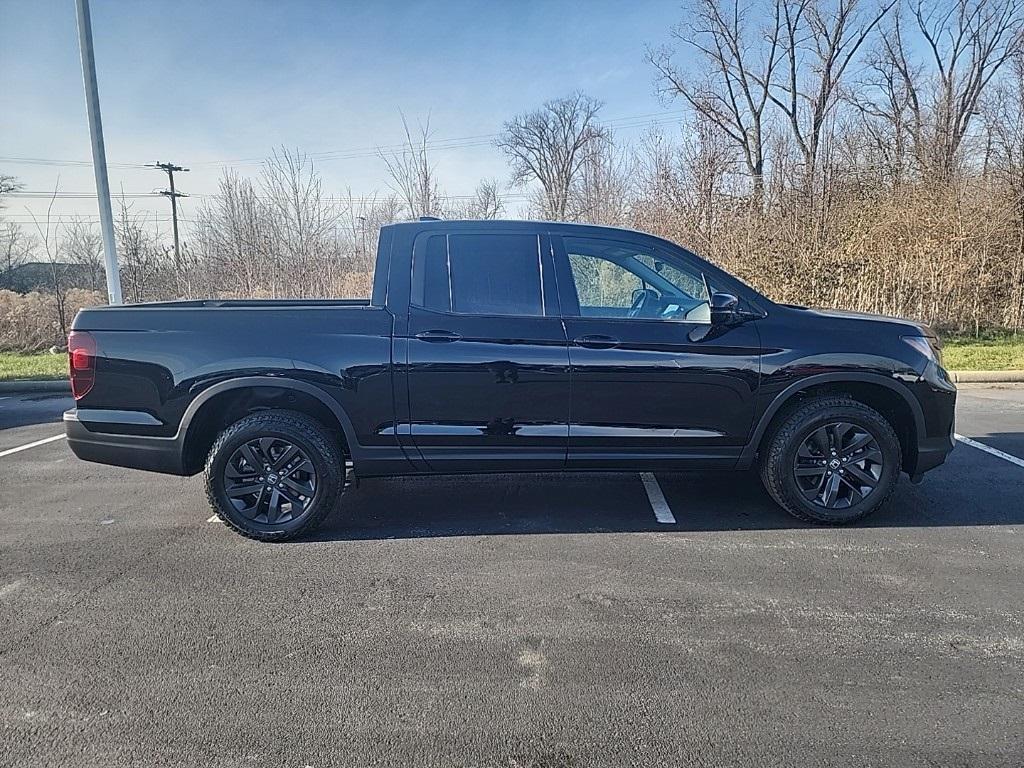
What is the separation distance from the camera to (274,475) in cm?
390

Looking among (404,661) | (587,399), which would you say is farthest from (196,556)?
(587,399)

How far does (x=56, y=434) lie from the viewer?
22.7ft

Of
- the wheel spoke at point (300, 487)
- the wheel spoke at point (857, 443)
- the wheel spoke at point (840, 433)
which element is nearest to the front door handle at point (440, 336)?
the wheel spoke at point (300, 487)

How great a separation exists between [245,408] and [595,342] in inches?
90.7

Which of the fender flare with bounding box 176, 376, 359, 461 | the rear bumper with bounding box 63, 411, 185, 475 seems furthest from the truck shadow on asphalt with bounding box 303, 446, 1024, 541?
the rear bumper with bounding box 63, 411, 185, 475

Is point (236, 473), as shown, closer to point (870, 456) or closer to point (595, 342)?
point (595, 342)

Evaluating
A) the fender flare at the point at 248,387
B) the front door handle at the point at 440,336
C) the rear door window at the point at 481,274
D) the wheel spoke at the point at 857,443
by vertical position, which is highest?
the rear door window at the point at 481,274

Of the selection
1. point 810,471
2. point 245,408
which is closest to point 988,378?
point 810,471

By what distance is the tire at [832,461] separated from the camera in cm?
397

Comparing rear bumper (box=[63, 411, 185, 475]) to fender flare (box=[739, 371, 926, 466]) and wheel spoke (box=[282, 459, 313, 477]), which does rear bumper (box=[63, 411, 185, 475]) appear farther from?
fender flare (box=[739, 371, 926, 466])

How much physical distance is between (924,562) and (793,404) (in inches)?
45.3

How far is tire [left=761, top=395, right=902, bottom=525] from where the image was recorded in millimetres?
3971

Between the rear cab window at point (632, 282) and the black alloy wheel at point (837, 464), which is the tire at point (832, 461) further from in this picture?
the rear cab window at point (632, 282)

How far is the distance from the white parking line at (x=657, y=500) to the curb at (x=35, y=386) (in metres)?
9.49
